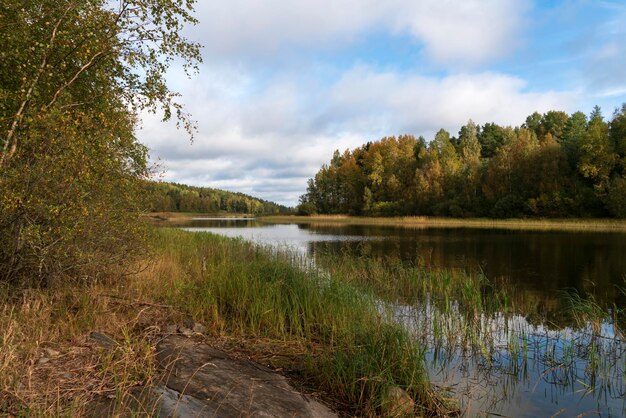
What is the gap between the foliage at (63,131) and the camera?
221 inches

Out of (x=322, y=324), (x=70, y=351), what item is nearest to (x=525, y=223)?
(x=322, y=324)

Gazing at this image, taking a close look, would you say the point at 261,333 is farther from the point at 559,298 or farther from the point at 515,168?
the point at 515,168

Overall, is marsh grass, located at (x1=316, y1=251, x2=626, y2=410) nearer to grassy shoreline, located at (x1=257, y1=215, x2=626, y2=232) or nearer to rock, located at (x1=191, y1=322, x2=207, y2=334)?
rock, located at (x1=191, y1=322, x2=207, y2=334)

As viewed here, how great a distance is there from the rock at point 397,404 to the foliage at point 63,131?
4.72 m

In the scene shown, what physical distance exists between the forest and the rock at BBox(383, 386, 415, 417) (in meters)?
49.9

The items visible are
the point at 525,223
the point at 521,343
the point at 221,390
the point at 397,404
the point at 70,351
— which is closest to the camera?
the point at 221,390

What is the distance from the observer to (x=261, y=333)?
7105mm

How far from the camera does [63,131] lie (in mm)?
5820

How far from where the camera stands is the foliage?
5.61 m

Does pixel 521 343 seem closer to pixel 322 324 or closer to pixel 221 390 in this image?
pixel 322 324

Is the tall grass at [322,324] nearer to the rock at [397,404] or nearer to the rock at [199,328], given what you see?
the rock at [397,404]

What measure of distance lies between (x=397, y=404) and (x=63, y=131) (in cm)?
564

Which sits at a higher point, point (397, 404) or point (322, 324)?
point (322, 324)

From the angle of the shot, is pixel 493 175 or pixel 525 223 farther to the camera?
pixel 493 175
